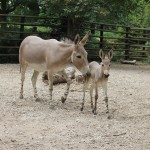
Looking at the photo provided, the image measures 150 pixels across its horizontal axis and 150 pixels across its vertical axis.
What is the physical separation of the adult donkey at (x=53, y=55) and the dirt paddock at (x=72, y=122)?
622 mm

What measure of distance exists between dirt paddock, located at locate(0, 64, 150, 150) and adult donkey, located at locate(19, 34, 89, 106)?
0.62 meters

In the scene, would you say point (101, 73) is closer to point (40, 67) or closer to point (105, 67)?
point (105, 67)

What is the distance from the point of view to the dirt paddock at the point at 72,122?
5.67 metres

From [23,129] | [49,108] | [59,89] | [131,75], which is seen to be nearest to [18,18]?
[131,75]

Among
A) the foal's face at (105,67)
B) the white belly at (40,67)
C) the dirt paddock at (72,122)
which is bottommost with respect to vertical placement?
the dirt paddock at (72,122)

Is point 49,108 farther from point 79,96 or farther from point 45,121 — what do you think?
point 79,96

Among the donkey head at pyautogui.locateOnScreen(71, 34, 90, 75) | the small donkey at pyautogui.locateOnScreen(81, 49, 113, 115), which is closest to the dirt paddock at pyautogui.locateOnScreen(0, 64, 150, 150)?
the small donkey at pyautogui.locateOnScreen(81, 49, 113, 115)

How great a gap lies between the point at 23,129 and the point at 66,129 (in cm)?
68

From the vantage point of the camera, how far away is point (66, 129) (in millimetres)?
6418

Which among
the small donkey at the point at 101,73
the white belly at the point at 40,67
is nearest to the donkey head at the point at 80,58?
the small donkey at the point at 101,73

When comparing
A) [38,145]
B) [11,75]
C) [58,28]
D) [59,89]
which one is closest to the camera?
[38,145]

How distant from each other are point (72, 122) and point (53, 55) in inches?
69.6

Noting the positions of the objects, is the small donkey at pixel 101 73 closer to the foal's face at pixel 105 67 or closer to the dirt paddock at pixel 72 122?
the foal's face at pixel 105 67

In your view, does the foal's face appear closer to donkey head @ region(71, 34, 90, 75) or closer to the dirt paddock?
donkey head @ region(71, 34, 90, 75)
